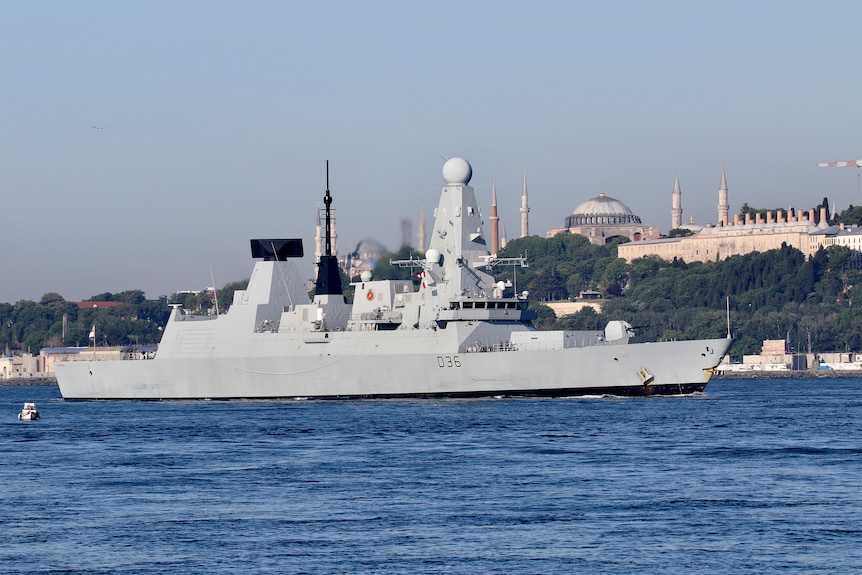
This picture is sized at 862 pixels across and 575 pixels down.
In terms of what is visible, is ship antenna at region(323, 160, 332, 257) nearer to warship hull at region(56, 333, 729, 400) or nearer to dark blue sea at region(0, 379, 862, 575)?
warship hull at region(56, 333, 729, 400)

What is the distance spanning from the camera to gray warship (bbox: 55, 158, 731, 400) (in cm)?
5241

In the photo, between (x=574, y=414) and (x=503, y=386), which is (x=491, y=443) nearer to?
(x=574, y=414)

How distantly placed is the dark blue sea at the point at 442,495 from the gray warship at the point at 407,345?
602 centimetres

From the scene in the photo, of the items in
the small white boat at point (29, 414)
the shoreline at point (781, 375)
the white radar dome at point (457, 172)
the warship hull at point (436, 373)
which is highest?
the white radar dome at point (457, 172)

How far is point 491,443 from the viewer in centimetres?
3719

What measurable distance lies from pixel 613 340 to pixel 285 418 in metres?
12.5

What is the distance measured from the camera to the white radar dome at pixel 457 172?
57.0m

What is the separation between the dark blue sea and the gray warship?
6.02 metres

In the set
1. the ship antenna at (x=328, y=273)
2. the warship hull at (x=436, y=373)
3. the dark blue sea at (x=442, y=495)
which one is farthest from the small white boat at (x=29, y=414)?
the ship antenna at (x=328, y=273)

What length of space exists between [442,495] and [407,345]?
26.3 meters

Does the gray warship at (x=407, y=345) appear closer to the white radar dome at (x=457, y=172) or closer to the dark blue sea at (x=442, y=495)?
the white radar dome at (x=457, y=172)

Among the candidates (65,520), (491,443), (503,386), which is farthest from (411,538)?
(503,386)

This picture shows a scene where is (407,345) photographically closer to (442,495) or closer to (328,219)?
(328,219)

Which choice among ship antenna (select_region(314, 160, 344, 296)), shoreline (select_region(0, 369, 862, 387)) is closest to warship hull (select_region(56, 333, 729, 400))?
ship antenna (select_region(314, 160, 344, 296))
